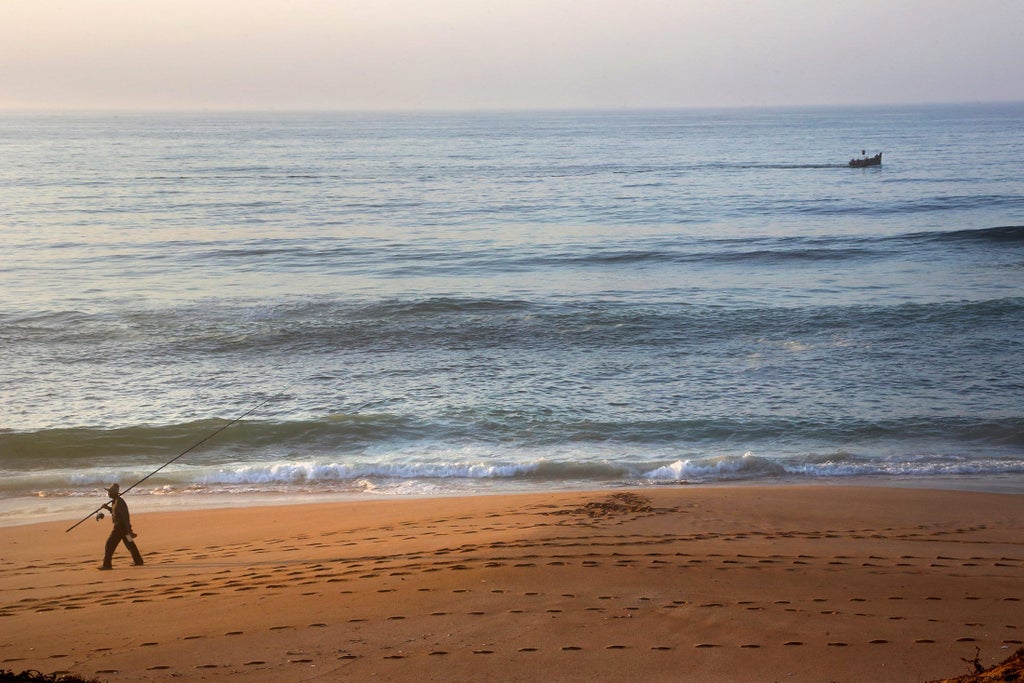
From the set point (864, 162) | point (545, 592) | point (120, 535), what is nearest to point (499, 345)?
point (120, 535)

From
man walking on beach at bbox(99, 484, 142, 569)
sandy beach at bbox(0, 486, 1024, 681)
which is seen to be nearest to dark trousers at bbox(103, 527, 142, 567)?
man walking on beach at bbox(99, 484, 142, 569)

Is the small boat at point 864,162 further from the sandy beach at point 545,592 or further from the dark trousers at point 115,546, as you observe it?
the dark trousers at point 115,546

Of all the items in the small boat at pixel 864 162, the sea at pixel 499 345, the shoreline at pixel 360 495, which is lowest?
the shoreline at pixel 360 495

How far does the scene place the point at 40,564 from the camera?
1038cm

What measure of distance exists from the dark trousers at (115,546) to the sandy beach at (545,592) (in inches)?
6.1

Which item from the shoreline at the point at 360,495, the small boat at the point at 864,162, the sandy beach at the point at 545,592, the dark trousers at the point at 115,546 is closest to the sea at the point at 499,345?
the shoreline at the point at 360,495

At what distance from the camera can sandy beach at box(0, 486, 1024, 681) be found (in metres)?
7.01

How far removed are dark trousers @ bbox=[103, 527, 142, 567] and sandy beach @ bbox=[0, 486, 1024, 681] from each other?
16 centimetres

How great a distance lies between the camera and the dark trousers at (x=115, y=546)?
9.97 m

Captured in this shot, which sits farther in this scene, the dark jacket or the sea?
the sea

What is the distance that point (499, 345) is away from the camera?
22.2 m

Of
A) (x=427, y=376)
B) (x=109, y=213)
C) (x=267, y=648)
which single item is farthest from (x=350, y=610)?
(x=109, y=213)

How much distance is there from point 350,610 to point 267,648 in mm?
962

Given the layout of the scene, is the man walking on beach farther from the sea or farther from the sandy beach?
the sea
